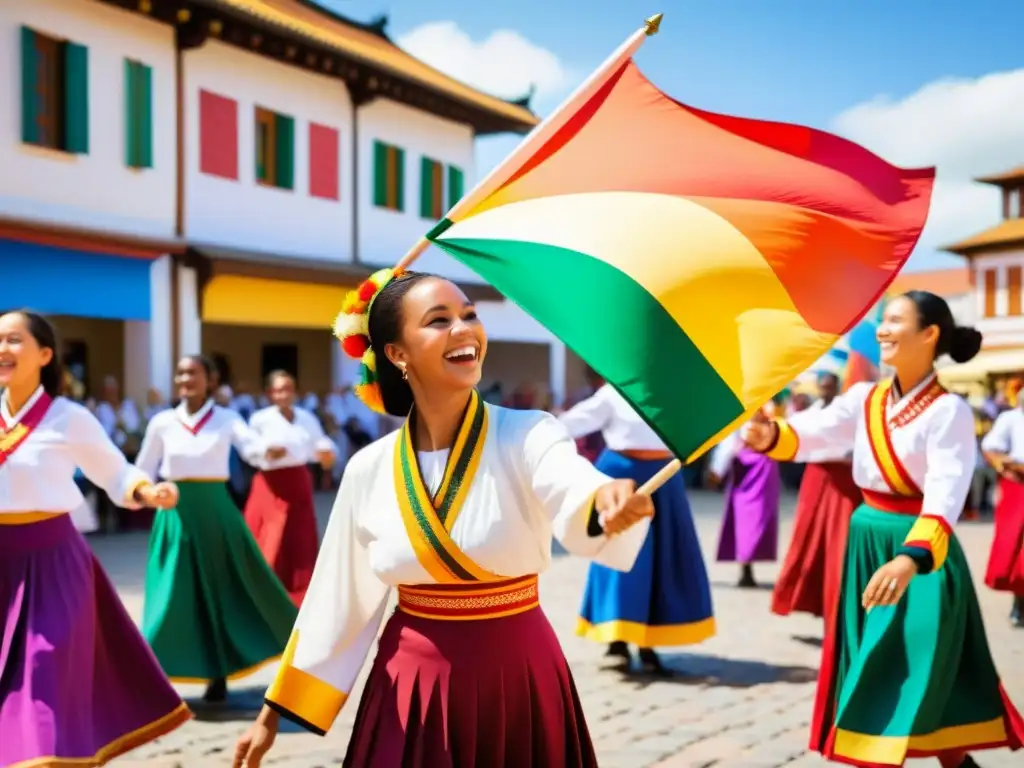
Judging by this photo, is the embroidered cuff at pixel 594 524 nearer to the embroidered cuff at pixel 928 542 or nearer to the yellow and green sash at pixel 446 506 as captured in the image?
the yellow and green sash at pixel 446 506

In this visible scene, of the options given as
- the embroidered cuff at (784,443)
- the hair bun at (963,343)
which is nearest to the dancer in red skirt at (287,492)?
the embroidered cuff at (784,443)

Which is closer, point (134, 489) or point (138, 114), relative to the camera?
point (134, 489)

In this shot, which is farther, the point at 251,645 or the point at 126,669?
the point at 251,645

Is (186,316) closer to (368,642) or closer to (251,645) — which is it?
(251,645)

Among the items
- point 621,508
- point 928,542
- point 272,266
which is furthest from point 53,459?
point 272,266

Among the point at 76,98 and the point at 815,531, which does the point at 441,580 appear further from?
the point at 76,98

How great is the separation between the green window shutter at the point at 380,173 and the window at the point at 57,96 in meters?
6.33

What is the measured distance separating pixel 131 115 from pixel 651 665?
11.9m

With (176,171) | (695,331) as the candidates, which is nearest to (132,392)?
(176,171)

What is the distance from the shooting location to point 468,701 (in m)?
2.92

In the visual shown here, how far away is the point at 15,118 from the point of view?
1486 centimetres

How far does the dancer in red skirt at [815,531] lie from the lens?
7422mm

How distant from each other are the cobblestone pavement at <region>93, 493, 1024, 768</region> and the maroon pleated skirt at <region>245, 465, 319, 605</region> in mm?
1050

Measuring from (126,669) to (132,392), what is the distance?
1244cm
